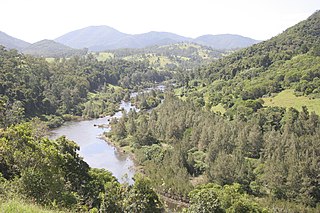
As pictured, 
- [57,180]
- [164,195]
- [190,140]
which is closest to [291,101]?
[190,140]

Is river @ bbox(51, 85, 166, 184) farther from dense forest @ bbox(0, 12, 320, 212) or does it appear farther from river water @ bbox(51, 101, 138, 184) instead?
dense forest @ bbox(0, 12, 320, 212)

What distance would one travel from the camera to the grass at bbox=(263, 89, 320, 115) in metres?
81.1

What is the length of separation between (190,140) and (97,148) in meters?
25.6

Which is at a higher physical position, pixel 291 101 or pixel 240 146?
pixel 291 101

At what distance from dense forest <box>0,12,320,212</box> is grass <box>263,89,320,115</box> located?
2298mm

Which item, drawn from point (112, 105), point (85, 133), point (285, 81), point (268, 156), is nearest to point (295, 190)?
point (268, 156)

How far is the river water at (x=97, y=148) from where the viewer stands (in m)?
70.6

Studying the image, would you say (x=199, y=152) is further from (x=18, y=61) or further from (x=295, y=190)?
(x=18, y=61)

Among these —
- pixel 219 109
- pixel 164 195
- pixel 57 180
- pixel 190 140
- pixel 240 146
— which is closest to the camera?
pixel 57 180

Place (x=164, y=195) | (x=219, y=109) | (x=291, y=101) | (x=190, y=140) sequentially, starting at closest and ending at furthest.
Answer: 1. (x=164, y=195)
2. (x=190, y=140)
3. (x=291, y=101)
4. (x=219, y=109)

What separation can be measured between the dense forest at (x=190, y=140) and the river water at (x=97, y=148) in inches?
131

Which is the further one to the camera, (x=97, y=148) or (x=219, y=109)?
(x=219, y=109)

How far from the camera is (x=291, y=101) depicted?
288 ft

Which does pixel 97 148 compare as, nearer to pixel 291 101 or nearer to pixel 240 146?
pixel 240 146
